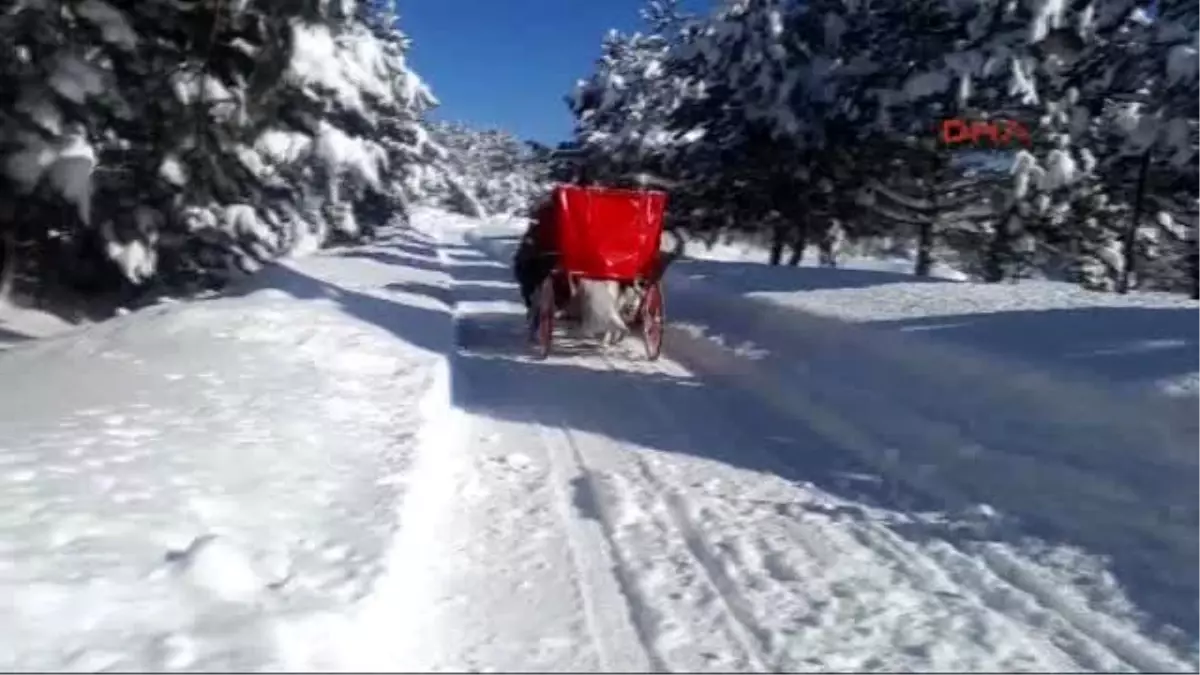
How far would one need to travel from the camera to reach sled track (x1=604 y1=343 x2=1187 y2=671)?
4.99 m

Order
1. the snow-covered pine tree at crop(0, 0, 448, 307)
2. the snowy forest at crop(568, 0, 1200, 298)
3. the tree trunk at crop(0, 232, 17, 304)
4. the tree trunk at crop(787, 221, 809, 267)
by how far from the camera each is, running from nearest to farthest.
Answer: the snow-covered pine tree at crop(0, 0, 448, 307) < the tree trunk at crop(0, 232, 17, 304) < the snowy forest at crop(568, 0, 1200, 298) < the tree trunk at crop(787, 221, 809, 267)

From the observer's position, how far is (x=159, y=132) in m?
14.7

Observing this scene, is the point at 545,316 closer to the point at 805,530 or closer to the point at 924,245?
the point at 805,530

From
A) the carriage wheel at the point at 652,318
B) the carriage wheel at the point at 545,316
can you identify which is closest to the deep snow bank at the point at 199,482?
the carriage wheel at the point at 545,316

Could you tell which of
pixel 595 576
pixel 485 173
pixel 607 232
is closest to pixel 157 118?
pixel 607 232

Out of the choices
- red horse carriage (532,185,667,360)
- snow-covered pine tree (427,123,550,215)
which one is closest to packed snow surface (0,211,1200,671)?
red horse carriage (532,185,667,360)

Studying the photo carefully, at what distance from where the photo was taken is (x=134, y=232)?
1590cm

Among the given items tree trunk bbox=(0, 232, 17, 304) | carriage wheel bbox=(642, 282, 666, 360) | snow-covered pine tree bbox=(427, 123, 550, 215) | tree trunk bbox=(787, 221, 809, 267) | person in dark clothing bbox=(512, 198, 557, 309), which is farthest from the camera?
snow-covered pine tree bbox=(427, 123, 550, 215)

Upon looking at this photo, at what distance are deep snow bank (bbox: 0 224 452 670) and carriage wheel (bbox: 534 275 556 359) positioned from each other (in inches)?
55.1

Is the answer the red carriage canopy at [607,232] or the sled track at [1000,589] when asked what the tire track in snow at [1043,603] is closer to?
the sled track at [1000,589]

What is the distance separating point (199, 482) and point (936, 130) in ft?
67.6

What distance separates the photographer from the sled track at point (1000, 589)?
4.99 meters

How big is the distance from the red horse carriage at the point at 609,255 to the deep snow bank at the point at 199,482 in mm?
1919

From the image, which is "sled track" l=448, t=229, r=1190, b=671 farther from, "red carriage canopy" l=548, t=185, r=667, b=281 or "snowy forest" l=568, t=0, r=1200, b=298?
"snowy forest" l=568, t=0, r=1200, b=298
